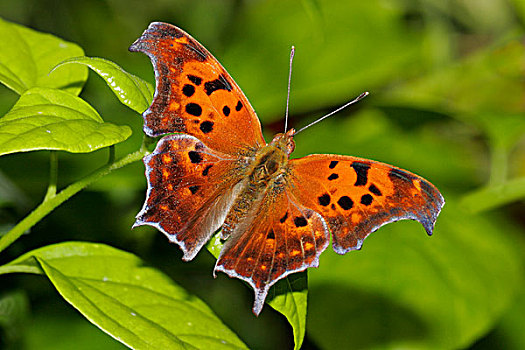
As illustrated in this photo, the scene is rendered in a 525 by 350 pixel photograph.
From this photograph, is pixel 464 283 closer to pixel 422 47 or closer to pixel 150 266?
pixel 150 266

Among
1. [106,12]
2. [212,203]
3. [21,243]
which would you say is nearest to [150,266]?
[212,203]

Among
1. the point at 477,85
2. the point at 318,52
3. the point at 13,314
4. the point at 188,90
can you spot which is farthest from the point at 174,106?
the point at 477,85

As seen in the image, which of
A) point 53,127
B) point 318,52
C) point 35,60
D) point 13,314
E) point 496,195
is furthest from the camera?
point 318,52

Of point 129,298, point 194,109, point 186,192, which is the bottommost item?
point 129,298

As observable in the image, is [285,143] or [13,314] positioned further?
[13,314]

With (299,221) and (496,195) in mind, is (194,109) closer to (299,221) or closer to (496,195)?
(299,221)

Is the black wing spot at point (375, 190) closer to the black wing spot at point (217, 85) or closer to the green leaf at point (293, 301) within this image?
the green leaf at point (293, 301)

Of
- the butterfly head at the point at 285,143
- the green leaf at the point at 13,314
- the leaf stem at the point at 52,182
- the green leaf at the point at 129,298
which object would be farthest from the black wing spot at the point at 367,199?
the green leaf at the point at 13,314
